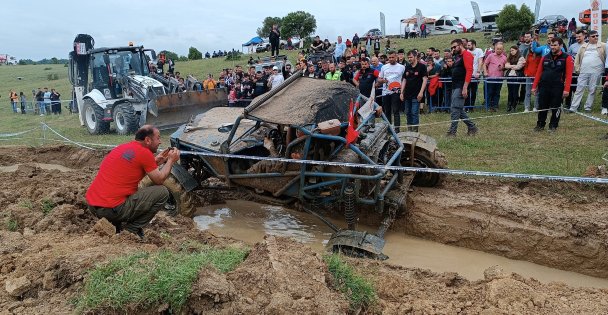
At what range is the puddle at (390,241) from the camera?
18.3ft

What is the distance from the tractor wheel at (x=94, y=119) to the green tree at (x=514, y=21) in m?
19.4

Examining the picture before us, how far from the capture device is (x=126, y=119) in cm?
1312

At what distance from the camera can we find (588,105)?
1062 cm

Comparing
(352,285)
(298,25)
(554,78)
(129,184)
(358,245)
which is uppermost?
(298,25)

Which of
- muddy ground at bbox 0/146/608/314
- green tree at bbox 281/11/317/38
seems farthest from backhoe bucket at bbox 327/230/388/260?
green tree at bbox 281/11/317/38

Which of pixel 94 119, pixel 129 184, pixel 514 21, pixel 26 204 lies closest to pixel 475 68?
pixel 129 184

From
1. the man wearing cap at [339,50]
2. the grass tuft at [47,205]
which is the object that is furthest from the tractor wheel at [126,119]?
the man wearing cap at [339,50]

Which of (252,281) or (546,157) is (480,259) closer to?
(546,157)

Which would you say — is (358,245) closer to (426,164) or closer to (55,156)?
(426,164)

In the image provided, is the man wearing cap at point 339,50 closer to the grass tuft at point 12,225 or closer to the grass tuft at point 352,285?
the grass tuft at point 12,225

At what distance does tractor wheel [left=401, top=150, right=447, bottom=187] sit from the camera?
700 cm

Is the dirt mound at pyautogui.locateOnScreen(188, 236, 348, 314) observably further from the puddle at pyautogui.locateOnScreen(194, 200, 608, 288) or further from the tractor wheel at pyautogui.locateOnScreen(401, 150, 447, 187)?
the tractor wheel at pyautogui.locateOnScreen(401, 150, 447, 187)

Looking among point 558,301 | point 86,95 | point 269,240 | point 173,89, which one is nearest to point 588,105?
point 558,301

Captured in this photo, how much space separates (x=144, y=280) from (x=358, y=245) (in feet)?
8.06
